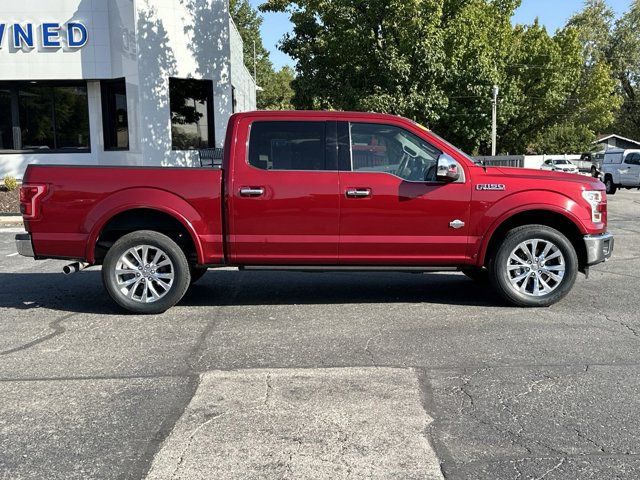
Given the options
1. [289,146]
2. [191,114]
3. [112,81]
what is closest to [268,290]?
[289,146]

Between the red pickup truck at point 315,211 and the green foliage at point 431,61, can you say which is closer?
the red pickup truck at point 315,211

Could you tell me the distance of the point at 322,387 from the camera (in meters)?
4.38

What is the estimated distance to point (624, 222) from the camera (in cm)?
1462

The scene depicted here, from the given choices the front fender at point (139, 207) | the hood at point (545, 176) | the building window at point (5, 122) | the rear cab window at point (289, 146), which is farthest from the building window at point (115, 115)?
the hood at point (545, 176)

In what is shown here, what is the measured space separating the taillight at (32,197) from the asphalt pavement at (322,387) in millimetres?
1111

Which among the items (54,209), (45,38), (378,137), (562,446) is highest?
(45,38)

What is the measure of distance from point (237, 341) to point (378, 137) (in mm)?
2560

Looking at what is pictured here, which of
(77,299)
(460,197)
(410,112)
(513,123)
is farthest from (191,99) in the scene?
(513,123)

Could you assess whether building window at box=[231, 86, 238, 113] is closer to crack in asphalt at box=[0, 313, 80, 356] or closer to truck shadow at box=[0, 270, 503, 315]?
truck shadow at box=[0, 270, 503, 315]

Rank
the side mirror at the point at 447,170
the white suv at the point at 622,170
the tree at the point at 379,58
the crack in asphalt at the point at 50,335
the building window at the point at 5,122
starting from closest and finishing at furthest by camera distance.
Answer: the crack in asphalt at the point at 50,335, the side mirror at the point at 447,170, the building window at the point at 5,122, the tree at the point at 379,58, the white suv at the point at 622,170

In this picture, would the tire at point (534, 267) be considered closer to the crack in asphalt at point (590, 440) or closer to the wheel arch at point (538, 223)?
the wheel arch at point (538, 223)

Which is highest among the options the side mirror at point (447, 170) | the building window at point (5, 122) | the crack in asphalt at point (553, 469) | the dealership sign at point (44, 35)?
the dealership sign at point (44, 35)

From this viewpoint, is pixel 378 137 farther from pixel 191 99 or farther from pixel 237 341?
pixel 191 99

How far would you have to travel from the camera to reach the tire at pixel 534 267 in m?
6.39
